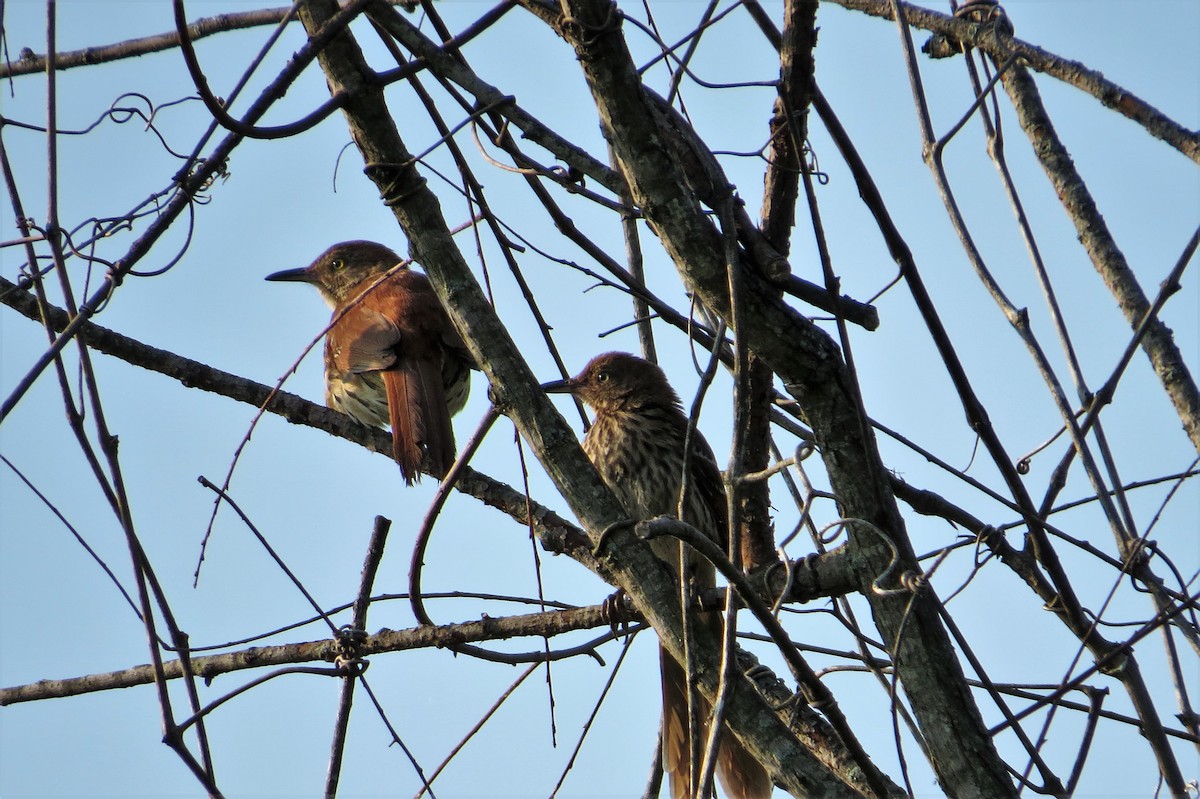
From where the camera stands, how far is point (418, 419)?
16.7 feet

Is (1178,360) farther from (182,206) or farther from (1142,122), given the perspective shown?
(182,206)

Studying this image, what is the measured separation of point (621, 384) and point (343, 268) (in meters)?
2.24

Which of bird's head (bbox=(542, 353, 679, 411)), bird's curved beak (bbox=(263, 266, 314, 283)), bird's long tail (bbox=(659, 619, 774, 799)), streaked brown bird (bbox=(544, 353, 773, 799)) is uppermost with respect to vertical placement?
bird's curved beak (bbox=(263, 266, 314, 283))

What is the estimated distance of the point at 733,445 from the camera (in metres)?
2.41

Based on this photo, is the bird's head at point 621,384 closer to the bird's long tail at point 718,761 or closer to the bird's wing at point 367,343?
the bird's wing at point 367,343

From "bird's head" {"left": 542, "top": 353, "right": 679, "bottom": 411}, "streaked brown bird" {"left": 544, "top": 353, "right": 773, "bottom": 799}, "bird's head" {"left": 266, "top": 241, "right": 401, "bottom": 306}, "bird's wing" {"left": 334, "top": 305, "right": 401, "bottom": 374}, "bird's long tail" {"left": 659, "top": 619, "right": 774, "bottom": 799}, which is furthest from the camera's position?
"bird's head" {"left": 266, "top": 241, "right": 401, "bottom": 306}

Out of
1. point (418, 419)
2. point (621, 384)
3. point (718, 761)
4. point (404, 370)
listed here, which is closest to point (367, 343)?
point (404, 370)

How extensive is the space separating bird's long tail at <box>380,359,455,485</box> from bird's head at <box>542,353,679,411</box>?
729 millimetres

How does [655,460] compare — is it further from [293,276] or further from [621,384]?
[293,276]

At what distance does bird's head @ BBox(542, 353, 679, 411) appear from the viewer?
18.4 feet

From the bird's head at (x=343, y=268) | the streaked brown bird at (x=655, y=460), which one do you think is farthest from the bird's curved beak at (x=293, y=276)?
the streaked brown bird at (x=655, y=460)

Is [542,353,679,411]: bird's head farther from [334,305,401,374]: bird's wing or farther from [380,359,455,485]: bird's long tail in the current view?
[334,305,401,374]: bird's wing

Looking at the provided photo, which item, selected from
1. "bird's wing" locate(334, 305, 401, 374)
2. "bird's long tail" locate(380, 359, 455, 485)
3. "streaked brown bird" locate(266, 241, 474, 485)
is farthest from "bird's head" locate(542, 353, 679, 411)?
"bird's wing" locate(334, 305, 401, 374)

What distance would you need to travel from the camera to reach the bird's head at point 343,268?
6.98 m
